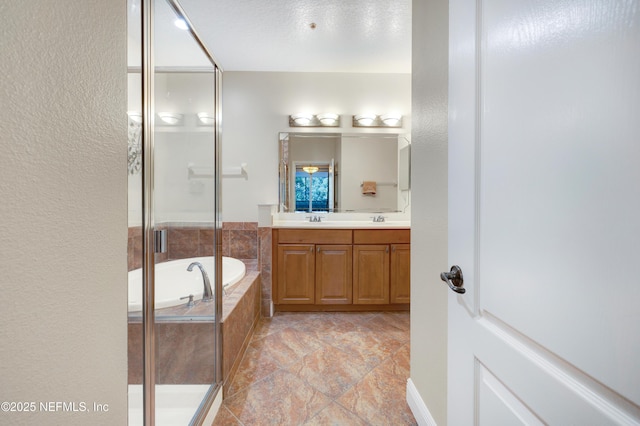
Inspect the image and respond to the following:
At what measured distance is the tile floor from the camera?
57.2 inches

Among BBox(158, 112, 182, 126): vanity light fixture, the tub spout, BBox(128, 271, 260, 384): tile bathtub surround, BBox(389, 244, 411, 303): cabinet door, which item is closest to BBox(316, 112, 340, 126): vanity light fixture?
BBox(389, 244, 411, 303): cabinet door

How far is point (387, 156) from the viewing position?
10.7 feet

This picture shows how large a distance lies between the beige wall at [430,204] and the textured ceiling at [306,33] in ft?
3.42

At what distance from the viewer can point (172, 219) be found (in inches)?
57.3

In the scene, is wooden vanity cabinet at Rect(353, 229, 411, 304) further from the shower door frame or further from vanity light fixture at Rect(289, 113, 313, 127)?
the shower door frame

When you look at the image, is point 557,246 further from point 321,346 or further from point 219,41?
point 219,41

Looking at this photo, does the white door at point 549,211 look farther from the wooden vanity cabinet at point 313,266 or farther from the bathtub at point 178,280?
the wooden vanity cabinet at point 313,266

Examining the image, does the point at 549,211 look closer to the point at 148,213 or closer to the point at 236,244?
the point at 148,213

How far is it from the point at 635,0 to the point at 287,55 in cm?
289

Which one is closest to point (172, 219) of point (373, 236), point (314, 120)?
point (373, 236)

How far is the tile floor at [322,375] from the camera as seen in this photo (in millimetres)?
1452

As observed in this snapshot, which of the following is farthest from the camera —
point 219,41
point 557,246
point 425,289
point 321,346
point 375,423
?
point 219,41

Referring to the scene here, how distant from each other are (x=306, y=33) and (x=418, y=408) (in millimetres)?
2880

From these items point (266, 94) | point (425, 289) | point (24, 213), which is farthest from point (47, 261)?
point (266, 94)
